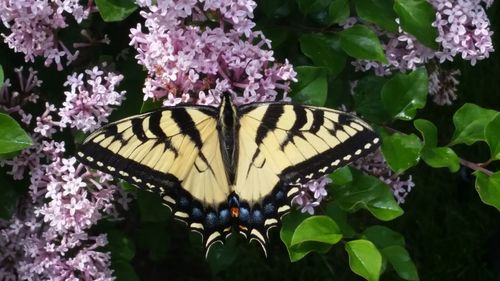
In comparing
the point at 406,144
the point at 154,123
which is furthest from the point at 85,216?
the point at 406,144

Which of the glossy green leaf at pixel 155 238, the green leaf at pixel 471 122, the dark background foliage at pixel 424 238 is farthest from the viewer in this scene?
the dark background foliage at pixel 424 238

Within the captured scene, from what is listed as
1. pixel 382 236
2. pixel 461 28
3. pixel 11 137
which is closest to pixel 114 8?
pixel 11 137

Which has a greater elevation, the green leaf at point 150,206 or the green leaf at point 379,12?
the green leaf at point 379,12

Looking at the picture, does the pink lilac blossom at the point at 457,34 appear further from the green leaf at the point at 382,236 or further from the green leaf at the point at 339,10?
the green leaf at the point at 382,236

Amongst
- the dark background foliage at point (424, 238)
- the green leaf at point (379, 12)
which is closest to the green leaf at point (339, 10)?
the green leaf at point (379, 12)

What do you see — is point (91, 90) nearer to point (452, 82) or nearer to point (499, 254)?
point (452, 82)

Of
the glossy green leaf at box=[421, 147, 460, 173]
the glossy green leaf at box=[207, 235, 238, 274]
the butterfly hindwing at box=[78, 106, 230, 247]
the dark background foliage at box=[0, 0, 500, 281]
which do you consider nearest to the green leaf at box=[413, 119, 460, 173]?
the glossy green leaf at box=[421, 147, 460, 173]

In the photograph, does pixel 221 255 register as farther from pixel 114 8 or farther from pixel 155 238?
pixel 114 8

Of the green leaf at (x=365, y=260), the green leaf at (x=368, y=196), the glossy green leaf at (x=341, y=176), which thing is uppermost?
the glossy green leaf at (x=341, y=176)
